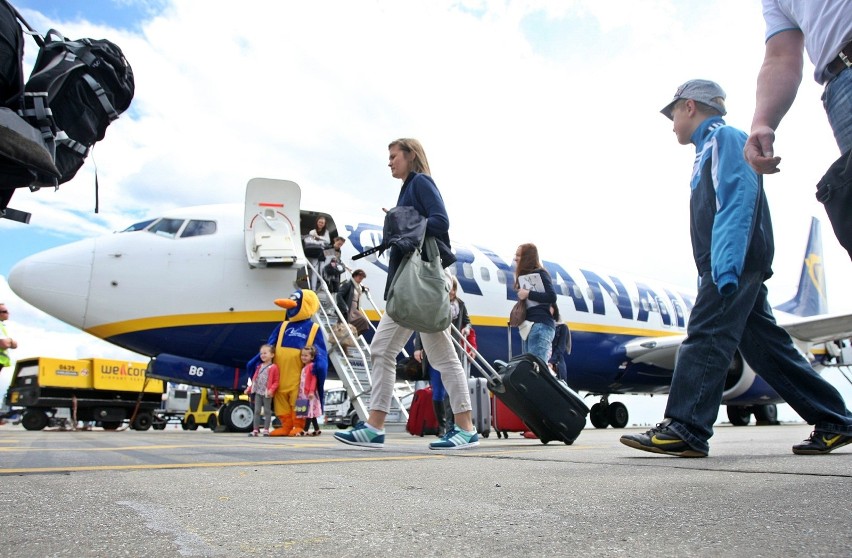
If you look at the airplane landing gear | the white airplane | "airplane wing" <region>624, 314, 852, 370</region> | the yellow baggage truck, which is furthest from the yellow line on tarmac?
the yellow baggage truck

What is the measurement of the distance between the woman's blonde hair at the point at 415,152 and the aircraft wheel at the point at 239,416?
544 centimetres

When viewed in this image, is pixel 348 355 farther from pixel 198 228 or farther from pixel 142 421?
pixel 142 421

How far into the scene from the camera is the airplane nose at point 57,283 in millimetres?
7543

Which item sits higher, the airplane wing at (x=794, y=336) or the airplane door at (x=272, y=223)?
the airplane door at (x=272, y=223)

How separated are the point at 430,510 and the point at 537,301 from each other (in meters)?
4.05

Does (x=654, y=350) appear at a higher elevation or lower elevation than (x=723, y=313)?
higher

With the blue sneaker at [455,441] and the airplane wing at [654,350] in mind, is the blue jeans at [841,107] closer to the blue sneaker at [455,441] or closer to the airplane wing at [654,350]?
the blue sneaker at [455,441]

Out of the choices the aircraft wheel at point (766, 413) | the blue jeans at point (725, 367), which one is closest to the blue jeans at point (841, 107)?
the blue jeans at point (725, 367)

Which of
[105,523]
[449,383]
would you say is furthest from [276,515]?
[449,383]

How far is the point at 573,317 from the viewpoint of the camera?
11.1 meters

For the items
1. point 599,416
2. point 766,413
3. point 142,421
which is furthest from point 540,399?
point 142,421

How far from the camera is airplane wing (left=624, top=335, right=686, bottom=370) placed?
11469mm

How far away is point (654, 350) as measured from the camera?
37.8 ft

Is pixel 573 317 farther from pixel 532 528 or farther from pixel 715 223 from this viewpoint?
pixel 532 528
